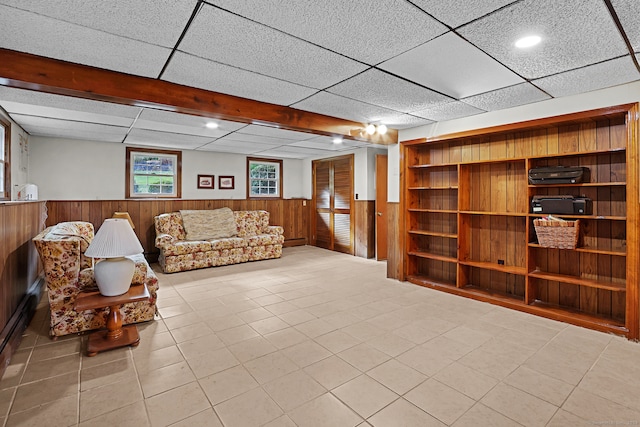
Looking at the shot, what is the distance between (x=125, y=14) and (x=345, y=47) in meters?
1.33

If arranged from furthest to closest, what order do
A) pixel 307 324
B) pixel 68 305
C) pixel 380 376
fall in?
pixel 307 324 → pixel 68 305 → pixel 380 376

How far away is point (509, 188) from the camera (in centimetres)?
393

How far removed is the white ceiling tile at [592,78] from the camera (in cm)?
254

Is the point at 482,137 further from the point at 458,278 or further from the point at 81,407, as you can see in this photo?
the point at 81,407

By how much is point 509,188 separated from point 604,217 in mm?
1036

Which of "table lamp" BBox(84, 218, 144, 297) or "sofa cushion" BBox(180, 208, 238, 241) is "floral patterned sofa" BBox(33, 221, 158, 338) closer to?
"table lamp" BBox(84, 218, 144, 297)

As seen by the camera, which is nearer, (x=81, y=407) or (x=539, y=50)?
(x=81, y=407)

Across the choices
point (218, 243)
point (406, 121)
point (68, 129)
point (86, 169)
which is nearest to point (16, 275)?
point (68, 129)

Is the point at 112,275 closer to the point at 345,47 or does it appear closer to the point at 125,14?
the point at 125,14

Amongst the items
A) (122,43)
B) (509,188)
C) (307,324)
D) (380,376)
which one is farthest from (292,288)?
(122,43)

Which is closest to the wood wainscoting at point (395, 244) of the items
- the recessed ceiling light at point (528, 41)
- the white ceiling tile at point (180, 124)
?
the white ceiling tile at point (180, 124)

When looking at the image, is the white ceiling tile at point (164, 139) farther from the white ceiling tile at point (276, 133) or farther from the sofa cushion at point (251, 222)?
the sofa cushion at point (251, 222)

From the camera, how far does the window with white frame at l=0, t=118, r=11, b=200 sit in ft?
12.9

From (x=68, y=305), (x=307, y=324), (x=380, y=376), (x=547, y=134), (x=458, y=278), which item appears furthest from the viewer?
(x=458, y=278)
